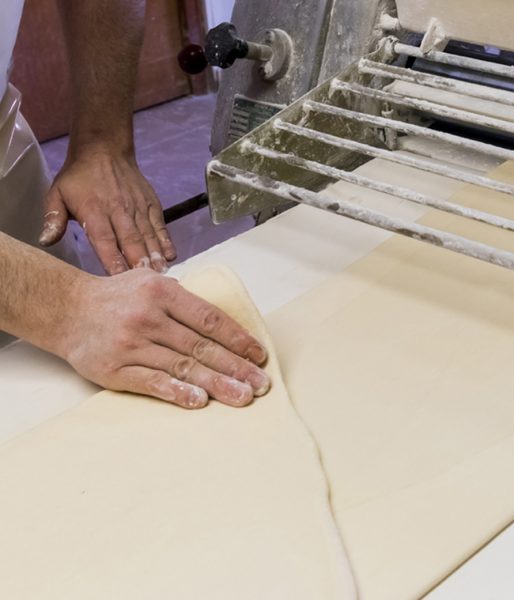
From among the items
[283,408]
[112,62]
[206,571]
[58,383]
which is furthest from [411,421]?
[112,62]

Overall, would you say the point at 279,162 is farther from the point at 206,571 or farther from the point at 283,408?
the point at 206,571

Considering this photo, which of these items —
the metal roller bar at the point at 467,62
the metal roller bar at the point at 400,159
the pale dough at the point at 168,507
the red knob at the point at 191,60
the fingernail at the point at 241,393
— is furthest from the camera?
the red knob at the point at 191,60

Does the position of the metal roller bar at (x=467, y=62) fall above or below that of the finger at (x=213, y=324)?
above

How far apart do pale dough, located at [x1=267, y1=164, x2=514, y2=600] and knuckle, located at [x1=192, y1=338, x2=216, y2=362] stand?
8 cm

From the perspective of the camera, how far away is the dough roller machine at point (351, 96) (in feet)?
2.81

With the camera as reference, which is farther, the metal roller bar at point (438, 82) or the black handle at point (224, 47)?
the black handle at point (224, 47)

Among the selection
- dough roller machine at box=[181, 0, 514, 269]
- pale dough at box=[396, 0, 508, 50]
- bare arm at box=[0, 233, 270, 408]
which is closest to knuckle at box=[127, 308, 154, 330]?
bare arm at box=[0, 233, 270, 408]

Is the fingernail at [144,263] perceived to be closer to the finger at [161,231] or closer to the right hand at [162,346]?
the finger at [161,231]

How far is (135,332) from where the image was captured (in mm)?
722

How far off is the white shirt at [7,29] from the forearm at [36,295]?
459 mm

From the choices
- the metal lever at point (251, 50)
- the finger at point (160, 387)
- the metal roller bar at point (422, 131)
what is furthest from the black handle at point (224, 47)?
the finger at point (160, 387)

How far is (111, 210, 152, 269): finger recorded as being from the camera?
100 cm

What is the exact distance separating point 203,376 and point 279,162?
0.35 metres

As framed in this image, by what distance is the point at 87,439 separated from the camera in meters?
0.66
